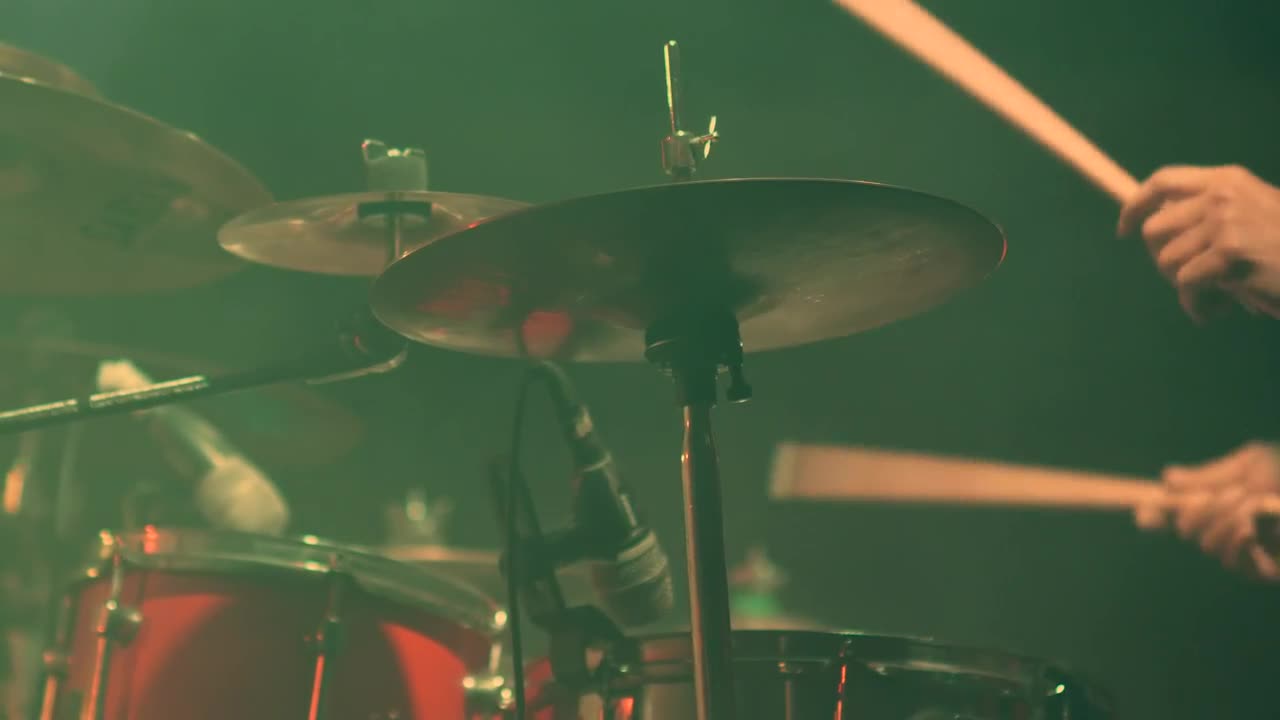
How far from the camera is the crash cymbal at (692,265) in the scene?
3.27ft

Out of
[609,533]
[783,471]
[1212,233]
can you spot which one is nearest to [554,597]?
[609,533]

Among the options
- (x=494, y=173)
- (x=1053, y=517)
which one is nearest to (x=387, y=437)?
(x=494, y=173)

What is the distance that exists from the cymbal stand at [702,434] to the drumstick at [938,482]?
0.74 meters

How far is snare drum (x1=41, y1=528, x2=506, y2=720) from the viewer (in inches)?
56.5

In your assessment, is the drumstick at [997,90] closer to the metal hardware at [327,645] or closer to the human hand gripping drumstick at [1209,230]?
the human hand gripping drumstick at [1209,230]

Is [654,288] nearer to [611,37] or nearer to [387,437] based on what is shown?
[611,37]

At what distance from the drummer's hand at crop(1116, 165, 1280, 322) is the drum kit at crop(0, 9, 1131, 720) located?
1.16ft

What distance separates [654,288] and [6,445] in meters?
1.80

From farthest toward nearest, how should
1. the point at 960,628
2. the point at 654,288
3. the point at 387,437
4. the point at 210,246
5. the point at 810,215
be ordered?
the point at 387,437 < the point at 960,628 < the point at 210,246 < the point at 654,288 < the point at 810,215

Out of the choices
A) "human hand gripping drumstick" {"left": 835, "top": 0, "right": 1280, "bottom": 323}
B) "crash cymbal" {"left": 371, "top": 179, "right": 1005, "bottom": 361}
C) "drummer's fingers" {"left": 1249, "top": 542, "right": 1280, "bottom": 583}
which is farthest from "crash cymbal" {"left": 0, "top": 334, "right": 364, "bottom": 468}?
"drummer's fingers" {"left": 1249, "top": 542, "right": 1280, "bottom": 583}

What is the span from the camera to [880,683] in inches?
45.2

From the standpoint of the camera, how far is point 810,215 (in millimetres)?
1011

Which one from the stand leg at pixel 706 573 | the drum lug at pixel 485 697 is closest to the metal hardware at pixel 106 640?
the drum lug at pixel 485 697

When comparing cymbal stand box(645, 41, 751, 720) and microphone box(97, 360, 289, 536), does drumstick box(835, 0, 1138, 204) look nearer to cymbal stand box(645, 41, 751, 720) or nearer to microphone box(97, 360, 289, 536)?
cymbal stand box(645, 41, 751, 720)
